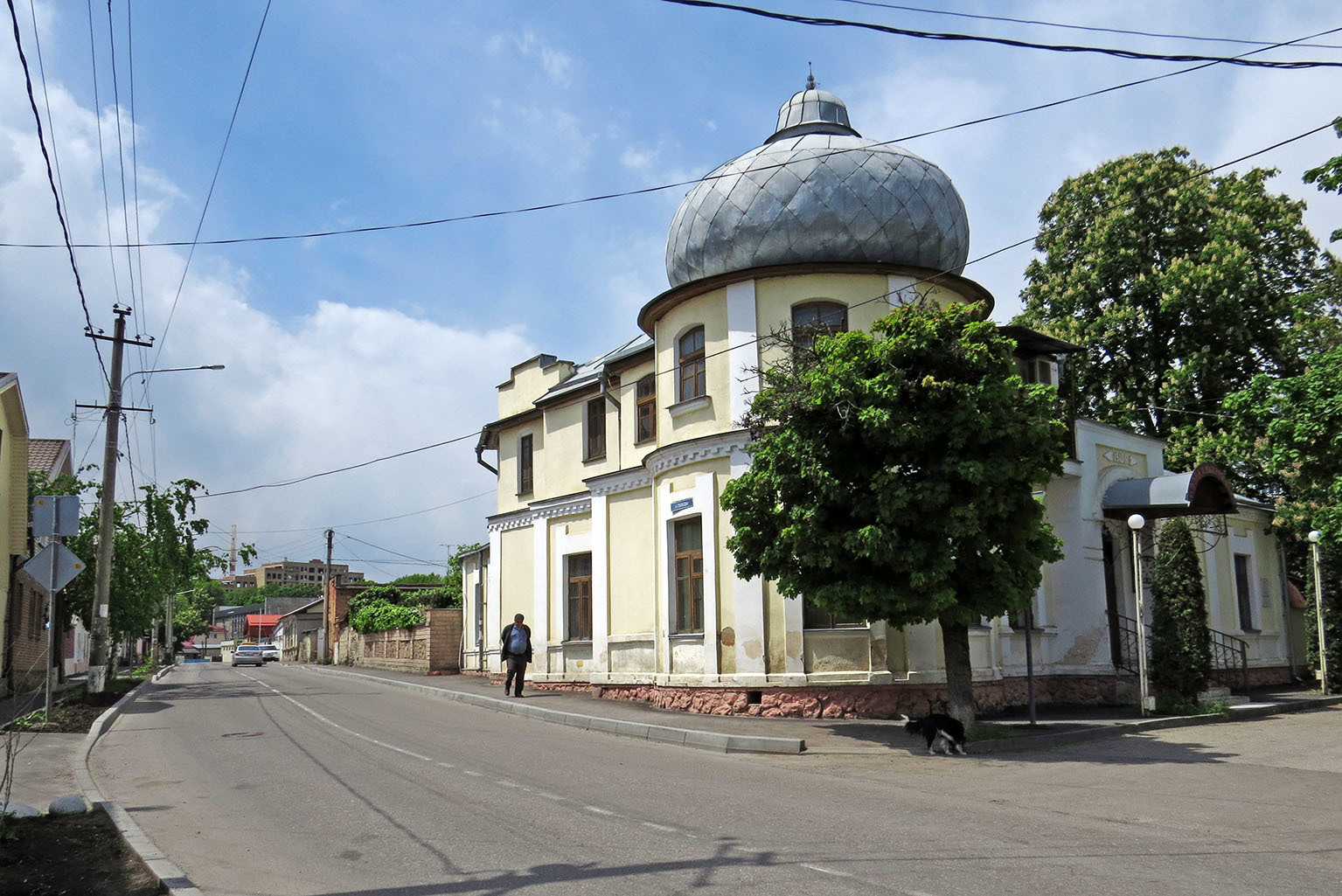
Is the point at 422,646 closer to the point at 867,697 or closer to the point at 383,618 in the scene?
the point at 383,618

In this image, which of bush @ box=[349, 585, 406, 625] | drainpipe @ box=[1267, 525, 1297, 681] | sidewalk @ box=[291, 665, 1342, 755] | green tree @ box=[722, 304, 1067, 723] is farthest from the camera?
bush @ box=[349, 585, 406, 625]

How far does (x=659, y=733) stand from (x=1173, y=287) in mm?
21506

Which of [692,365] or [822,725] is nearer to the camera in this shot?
[822,725]

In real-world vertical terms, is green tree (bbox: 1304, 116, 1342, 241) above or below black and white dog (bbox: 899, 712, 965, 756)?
above

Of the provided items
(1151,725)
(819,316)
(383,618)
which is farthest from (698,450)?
(383,618)

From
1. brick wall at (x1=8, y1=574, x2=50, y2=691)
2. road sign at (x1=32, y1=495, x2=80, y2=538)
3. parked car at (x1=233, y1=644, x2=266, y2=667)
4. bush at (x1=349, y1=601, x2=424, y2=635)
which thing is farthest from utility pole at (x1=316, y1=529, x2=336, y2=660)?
road sign at (x1=32, y1=495, x2=80, y2=538)

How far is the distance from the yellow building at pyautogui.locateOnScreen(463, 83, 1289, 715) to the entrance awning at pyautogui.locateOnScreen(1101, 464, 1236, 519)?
0.08 m

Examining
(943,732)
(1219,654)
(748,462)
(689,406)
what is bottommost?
(943,732)

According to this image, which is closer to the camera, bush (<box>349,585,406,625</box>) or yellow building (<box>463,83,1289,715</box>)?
yellow building (<box>463,83,1289,715</box>)

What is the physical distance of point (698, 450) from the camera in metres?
19.4

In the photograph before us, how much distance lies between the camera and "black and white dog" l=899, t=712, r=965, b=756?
14.0 metres

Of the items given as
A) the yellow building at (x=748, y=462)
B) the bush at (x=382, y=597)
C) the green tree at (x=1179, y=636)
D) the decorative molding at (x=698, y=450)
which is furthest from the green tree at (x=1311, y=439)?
the bush at (x=382, y=597)

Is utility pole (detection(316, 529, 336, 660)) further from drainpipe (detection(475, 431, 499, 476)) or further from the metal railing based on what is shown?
the metal railing

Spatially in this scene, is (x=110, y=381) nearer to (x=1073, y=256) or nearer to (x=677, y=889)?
(x=677, y=889)
